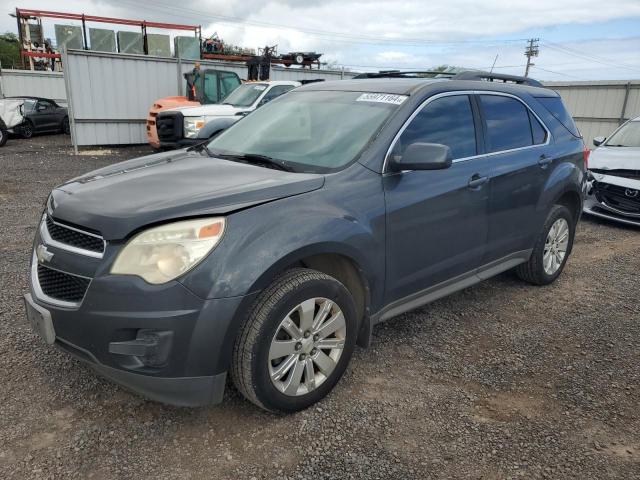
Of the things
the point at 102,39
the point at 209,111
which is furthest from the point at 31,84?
the point at 209,111

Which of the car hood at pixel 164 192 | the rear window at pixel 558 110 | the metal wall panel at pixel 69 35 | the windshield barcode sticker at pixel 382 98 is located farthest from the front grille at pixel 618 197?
the metal wall panel at pixel 69 35

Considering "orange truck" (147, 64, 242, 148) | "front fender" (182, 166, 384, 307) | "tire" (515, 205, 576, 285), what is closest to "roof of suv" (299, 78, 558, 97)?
"front fender" (182, 166, 384, 307)

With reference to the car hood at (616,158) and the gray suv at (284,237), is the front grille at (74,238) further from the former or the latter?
the car hood at (616,158)

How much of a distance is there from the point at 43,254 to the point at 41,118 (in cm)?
1907

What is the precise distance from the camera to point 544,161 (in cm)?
426

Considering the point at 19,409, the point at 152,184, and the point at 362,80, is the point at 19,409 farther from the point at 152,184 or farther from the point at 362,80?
the point at 362,80

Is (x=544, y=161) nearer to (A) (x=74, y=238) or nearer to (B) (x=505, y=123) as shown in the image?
(B) (x=505, y=123)

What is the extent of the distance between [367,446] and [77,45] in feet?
92.8

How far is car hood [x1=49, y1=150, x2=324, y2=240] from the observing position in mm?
2338

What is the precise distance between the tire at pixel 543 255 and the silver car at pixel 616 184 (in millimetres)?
2857

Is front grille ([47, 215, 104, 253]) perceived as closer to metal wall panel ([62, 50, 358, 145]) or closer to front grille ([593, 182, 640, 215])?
front grille ([593, 182, 640, 215])

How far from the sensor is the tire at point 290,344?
2428mm

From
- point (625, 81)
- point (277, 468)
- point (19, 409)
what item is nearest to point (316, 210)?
point (277, 468)

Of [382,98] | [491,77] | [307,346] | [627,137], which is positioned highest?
[491,77]
